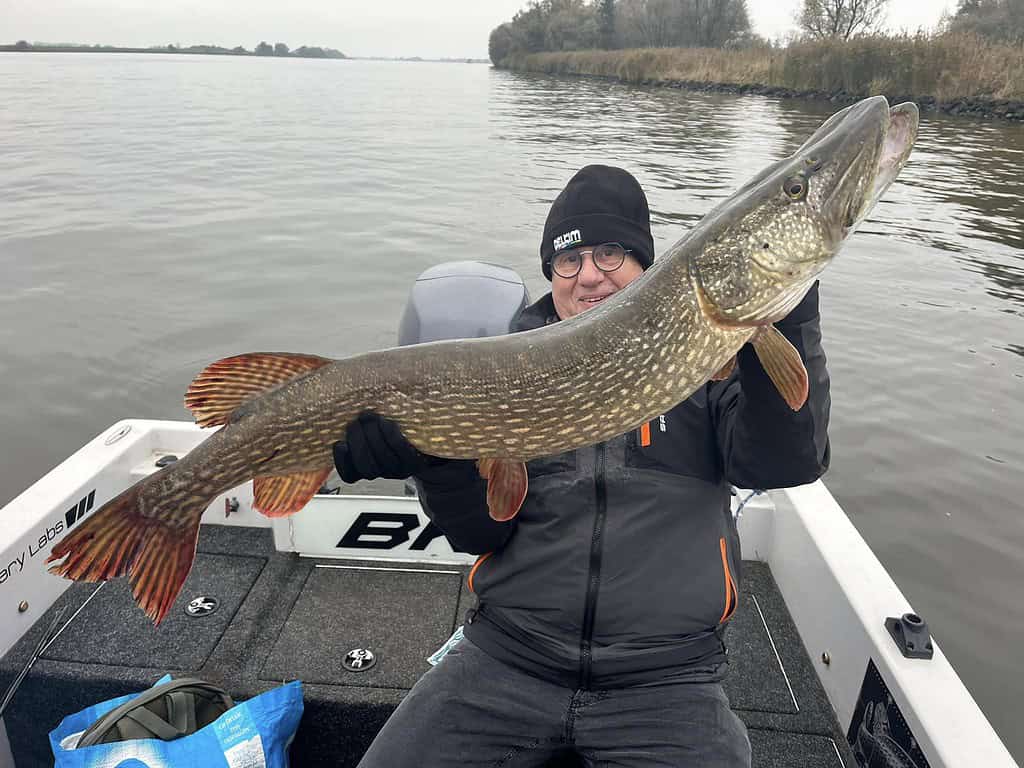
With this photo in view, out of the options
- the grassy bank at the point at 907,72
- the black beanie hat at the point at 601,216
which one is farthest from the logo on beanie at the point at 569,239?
the grassy bank at the point at 907,72

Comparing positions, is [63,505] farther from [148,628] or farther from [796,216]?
[796,216]

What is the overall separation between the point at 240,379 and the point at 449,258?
272 inches

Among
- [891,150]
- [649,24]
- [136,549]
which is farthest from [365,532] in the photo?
[649,24]

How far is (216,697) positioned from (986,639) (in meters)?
3.16

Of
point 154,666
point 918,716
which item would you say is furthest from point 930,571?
point 154,666

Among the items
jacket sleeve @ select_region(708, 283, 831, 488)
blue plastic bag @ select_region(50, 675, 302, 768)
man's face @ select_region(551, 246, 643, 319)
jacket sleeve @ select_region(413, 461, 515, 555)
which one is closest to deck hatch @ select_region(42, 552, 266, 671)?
blue plastic bag @ select_region(50, 675, 302, 768)

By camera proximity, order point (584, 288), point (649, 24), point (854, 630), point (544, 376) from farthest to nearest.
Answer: point (649, 24), point (584, 288), point (854, 630), point (544, 376)

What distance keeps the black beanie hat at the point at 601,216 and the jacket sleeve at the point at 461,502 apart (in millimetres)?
858

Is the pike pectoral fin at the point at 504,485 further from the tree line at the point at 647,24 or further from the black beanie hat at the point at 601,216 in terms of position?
the tree line at the point at 647,24

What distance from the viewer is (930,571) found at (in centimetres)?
360

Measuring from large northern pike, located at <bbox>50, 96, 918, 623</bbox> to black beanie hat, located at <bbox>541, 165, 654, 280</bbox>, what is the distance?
0.66 metres

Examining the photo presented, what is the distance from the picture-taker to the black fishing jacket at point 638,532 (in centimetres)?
169

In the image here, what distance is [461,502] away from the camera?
5.98 ft

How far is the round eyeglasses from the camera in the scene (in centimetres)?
229
